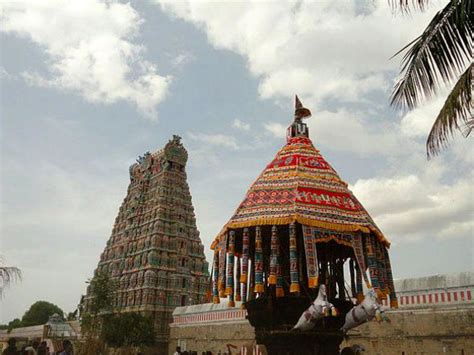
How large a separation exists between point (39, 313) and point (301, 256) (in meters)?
64.4

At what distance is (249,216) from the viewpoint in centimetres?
730

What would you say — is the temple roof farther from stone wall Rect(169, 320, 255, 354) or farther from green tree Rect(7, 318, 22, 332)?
green tree Rect(7, 318, 22, 332)

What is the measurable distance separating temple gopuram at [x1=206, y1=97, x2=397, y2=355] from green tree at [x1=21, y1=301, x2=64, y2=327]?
60.6 metres

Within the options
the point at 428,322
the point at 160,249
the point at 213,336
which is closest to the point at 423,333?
the point at 428,322

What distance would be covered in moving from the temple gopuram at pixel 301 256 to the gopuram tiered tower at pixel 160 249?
2592 centimetres

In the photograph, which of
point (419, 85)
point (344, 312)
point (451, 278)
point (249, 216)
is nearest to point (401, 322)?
point (451, 278)

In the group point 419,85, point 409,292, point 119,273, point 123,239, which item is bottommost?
point 409,292

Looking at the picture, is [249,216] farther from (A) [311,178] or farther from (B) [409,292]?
(B) [409,292]

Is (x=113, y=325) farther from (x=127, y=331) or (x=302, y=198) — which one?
(x=302, y=198)

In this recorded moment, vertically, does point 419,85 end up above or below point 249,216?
above

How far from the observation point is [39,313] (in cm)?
6178

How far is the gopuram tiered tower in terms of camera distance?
109 feet

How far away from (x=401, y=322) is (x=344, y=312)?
8672mm

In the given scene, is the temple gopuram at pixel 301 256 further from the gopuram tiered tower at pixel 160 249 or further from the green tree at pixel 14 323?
the green tree at pixel 14 323
